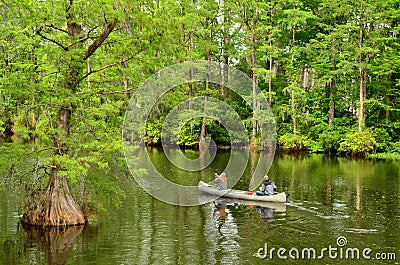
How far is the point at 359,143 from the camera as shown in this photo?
41.5 m

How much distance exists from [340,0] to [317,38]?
5.25 m

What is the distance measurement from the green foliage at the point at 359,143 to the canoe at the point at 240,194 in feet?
68.4

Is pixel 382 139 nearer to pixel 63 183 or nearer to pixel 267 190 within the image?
pixel 267 190

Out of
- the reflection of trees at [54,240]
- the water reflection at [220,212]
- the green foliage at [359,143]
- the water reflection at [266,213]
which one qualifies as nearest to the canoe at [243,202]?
the water reflection at [266,213]

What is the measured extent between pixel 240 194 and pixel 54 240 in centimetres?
946

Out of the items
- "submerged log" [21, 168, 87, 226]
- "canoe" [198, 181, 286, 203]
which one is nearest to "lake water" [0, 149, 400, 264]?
"submerged log" [21, 168, 87, 226]

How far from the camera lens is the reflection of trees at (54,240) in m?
13.7

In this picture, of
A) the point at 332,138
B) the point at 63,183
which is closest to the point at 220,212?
the point at 63,183

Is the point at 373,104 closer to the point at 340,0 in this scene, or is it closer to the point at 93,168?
the point at 340,0

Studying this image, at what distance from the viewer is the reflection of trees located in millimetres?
13727

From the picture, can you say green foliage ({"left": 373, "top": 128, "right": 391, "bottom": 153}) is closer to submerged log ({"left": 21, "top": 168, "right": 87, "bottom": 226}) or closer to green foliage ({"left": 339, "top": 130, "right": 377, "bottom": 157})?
green foliage ({"left": 339, "top": 130, "right": 377, "bottom": 157})

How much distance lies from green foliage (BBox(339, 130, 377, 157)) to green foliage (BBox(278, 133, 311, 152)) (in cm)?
401

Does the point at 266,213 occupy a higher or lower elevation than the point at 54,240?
higher

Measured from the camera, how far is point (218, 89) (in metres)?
55.4
